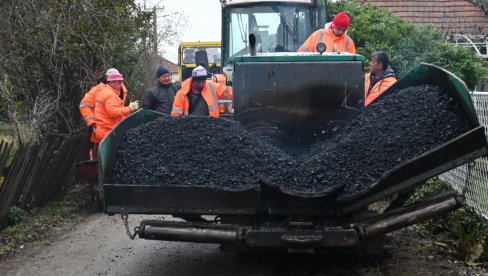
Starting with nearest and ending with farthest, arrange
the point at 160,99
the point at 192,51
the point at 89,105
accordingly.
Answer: the point at 89,105, the point at 160,99, the point at 192,51

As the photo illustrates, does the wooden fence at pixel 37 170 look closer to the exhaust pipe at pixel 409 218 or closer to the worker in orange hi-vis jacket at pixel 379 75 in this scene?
the worker in orange hi-vis jacket at pixel 379 75

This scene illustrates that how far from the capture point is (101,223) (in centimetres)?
760

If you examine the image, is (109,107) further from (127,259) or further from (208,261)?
(208,261)

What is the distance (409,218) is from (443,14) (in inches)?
681

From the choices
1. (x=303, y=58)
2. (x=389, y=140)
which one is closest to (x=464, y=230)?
(x=389, y=140)

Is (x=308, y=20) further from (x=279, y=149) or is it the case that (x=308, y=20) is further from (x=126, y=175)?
(x=126, y=175)

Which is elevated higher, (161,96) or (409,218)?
(161,96)

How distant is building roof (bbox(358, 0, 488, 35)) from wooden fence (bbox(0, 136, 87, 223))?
13.2 m

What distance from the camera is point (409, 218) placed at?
455cm

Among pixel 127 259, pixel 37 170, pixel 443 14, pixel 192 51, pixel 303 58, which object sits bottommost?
pixel 127 259

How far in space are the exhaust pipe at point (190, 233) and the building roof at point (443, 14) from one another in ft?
52.7

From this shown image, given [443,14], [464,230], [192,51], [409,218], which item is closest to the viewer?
[409,218]

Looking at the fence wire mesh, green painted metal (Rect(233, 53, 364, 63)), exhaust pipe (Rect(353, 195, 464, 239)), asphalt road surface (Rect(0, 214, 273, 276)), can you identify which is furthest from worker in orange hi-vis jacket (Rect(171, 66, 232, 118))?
exhaust pipe (Rect(353, 195, 464, 239))

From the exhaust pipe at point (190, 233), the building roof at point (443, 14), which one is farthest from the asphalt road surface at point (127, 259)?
the building roof at point (443, 14)
